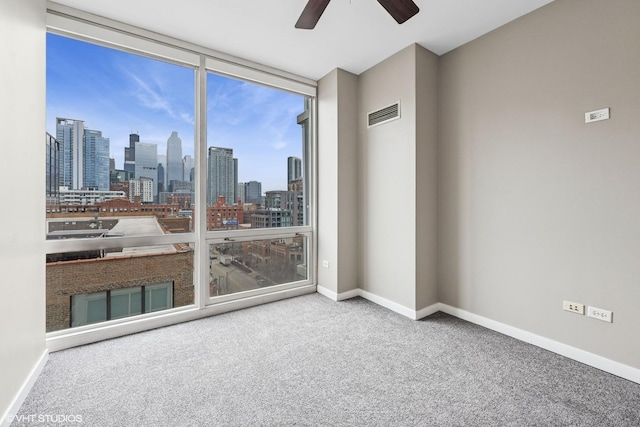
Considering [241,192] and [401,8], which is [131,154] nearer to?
[241,192]

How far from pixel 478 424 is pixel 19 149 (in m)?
3.17

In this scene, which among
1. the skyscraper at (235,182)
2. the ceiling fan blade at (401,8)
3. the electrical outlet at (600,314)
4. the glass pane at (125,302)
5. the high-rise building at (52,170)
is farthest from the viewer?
the skyscraper at (235,182)

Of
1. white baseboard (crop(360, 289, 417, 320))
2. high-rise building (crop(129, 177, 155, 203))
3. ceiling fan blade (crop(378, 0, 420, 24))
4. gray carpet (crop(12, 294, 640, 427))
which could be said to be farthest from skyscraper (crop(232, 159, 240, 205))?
ceiling fan blade (crop(378, 0, 420, 24))

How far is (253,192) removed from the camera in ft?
11.5

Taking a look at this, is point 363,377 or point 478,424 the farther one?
point 363,377

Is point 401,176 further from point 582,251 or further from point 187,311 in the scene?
point 187,311

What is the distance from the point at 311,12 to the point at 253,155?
180 centimetres

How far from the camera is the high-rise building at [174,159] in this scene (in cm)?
293

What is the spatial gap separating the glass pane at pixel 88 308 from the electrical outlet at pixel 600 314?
4.04m

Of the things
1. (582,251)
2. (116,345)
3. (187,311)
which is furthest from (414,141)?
(116,345)

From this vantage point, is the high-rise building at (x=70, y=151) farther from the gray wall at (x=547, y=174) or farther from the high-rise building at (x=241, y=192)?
the gray wall at (x=547, y=174)

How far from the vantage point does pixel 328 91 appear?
11.9ft

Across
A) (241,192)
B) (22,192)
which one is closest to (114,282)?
(22,192)

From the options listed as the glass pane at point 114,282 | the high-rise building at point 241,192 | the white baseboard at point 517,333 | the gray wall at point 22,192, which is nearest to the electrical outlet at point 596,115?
the white baseboard at point 517,333
